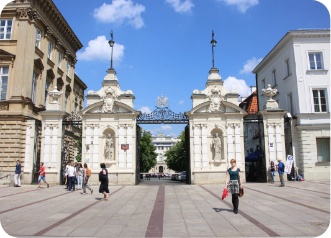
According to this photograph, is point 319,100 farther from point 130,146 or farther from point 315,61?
point 130,146

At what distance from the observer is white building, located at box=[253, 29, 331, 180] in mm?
21031

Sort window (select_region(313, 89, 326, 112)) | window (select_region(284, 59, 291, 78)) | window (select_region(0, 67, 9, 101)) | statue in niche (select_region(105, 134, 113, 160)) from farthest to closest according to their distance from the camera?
window (select_region(284, 59, 291, 78)) < window (select_region(0, 67, 9, 101)) < window (select_region(313, 89, 326, 112)) < statue in niche (select_region(105, 134, 113, 160))

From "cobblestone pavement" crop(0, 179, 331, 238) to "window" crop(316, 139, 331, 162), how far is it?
9912mm

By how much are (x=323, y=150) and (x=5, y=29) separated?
27.7 meters

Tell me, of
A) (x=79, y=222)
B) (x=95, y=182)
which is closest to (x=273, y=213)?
(x=79, y=222)

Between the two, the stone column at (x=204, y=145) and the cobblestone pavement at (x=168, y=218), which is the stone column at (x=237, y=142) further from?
the cobblestone pavement at (x=168, y=218)

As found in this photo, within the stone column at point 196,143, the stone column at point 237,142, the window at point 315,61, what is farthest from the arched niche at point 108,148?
the window at point 315,61

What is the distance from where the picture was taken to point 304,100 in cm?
2230

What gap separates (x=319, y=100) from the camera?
22.5 meters

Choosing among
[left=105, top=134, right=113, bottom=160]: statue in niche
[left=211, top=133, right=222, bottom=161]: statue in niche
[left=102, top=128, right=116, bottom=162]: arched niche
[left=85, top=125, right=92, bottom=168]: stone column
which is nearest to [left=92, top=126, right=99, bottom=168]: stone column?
[left=85, top=125, right=92, bottom=168]: stone column

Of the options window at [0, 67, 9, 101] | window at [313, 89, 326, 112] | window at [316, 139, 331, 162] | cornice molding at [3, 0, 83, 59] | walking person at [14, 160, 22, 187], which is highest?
cornice molding at [3, 0, 83, 59]

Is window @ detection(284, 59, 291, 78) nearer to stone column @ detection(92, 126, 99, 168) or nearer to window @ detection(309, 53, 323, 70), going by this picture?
window @ detection(309, 53, 323, 70)

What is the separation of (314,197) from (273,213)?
459 centimetres

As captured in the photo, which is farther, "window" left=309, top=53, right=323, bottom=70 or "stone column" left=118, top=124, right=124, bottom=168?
"window" left=309, top=53, right=323, bottom=70
